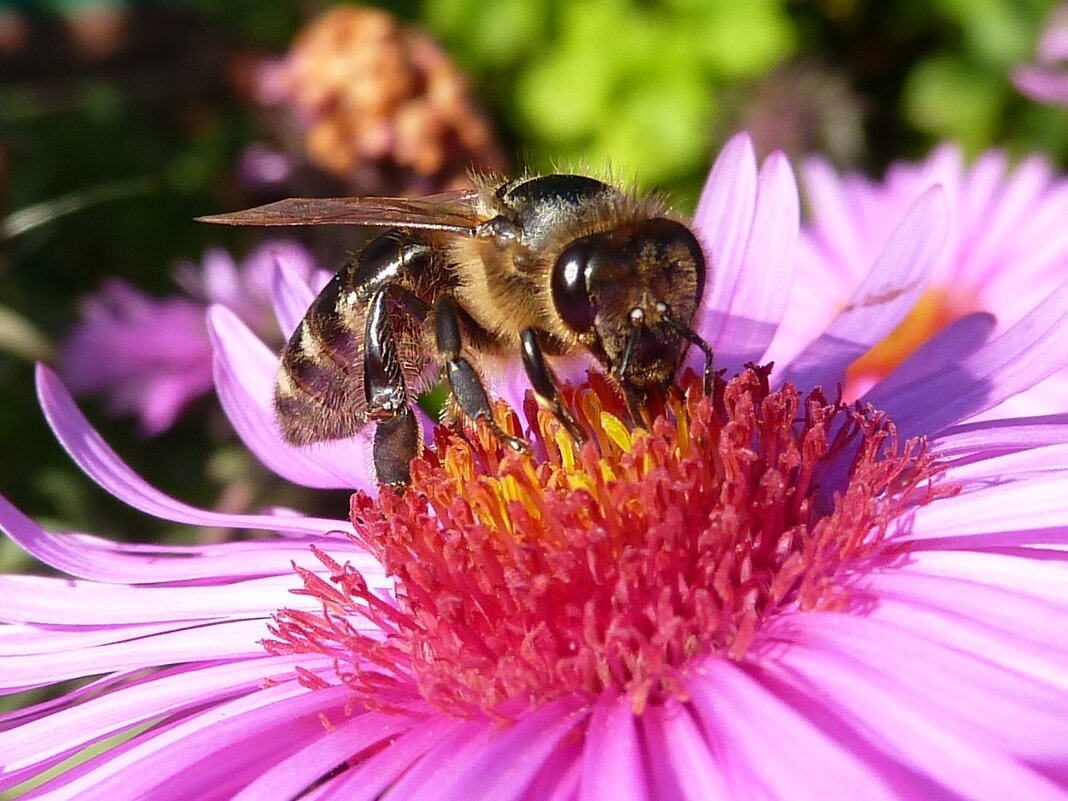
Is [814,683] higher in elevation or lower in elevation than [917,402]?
lower

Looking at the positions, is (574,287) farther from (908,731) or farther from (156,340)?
(156,340)

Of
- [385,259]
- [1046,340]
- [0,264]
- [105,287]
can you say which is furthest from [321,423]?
[105,287]

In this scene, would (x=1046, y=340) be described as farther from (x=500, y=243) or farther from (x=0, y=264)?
(x=0, y=264)

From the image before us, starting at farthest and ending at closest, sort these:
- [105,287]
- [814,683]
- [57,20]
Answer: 1. [57,20]
2. [105,287]
3. [814,683]

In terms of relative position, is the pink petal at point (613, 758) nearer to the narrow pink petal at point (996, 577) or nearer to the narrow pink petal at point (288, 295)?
the narrow pink petal at point (996, 577)

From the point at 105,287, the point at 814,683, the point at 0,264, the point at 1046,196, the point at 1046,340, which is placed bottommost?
the point at 814,683

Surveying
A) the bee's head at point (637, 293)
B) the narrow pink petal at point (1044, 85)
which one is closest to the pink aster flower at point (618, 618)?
the bee's head at point (637, 293)

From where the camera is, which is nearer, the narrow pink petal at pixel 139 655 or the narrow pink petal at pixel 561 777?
the narrow pink petal at pixel 561 777
